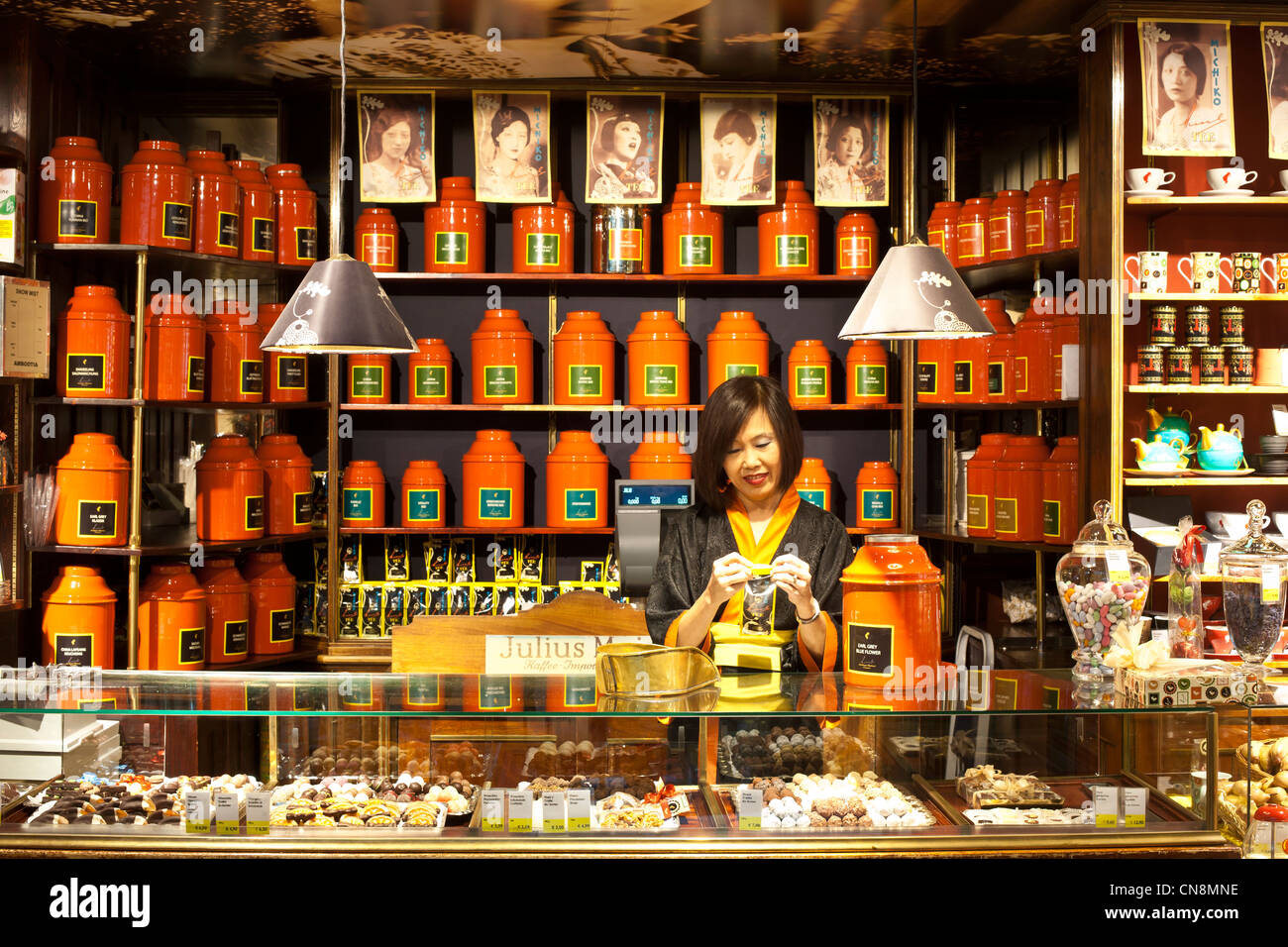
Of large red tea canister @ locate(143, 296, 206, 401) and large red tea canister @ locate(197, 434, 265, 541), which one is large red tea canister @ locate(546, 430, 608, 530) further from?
large red tea canister @ locate(143, 296, 206, 401)

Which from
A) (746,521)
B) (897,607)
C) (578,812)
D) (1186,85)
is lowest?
(578,812)

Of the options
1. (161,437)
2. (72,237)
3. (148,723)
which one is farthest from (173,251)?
(148,723)

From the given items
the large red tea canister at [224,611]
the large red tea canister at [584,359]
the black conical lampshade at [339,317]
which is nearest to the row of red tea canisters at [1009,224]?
the large red tea canister at [584,359]

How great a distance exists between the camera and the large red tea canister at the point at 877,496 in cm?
457

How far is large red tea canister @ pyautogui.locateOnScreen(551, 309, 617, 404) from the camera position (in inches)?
177

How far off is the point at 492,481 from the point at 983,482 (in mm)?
1900

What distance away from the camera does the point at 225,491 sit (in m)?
4.20

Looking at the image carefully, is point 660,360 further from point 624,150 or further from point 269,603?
point 269,603

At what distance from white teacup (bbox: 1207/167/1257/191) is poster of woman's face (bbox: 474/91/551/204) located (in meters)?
2.42

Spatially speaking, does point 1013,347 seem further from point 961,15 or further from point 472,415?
point 472,415

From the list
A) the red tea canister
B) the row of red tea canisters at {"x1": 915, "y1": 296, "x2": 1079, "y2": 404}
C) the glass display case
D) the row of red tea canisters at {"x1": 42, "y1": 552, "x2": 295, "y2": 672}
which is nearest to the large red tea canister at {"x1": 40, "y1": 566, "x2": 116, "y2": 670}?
the row of red tea canisters at {"x1": 42, "y1": 552, "x2": 295, "y2": 672}

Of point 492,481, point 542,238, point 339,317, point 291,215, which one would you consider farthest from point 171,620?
point 339,317

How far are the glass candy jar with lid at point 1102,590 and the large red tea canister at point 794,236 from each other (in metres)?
2.73

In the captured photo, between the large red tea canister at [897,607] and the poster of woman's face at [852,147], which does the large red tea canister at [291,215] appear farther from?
the large red tea canister at [897,607]
